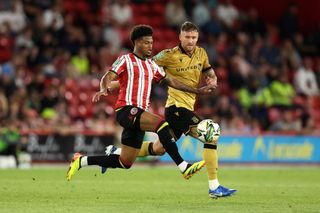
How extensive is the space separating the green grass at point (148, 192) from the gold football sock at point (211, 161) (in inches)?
12.9

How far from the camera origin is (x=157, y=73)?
430 inches

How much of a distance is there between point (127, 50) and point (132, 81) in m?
12.8

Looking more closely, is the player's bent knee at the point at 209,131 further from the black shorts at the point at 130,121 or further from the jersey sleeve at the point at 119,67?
the jersey sleeve at the point at 119,67

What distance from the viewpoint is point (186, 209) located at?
9562 millimetres

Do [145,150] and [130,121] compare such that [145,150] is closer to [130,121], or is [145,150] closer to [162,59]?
[162,59]

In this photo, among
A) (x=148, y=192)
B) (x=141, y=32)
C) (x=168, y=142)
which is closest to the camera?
(x=168, y=142)

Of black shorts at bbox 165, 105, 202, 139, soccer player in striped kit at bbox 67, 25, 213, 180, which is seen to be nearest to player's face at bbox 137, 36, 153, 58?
soccer player in striped kit at bbox 67, 25, 213, 180

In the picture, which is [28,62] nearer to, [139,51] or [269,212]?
[139,51]

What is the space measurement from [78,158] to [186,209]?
7.46ft

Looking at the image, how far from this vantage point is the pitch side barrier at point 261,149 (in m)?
20.5

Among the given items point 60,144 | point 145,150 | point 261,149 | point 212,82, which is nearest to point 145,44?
point 212,82

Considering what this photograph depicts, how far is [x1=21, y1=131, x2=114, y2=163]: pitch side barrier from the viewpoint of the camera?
63.8 ft

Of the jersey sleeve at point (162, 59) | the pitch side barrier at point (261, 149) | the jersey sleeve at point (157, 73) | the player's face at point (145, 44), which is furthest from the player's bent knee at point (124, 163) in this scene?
the pitch side barrier at point (261, 149)

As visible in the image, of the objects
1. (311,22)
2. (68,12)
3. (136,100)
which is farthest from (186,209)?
(311,22)
